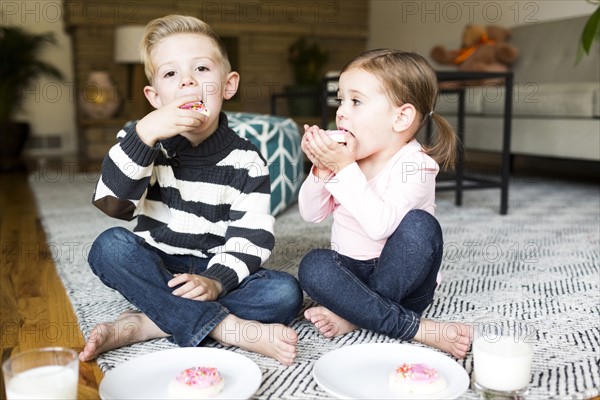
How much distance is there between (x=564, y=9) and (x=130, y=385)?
3.30m

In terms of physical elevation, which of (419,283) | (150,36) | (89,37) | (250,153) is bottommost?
(419,283)

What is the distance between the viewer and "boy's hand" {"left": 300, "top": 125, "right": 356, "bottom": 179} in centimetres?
94

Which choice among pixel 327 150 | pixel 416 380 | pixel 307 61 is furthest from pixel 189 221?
pixel 307 61

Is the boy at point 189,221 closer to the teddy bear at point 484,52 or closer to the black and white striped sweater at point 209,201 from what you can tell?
the black and white striped sweater at point 209,201

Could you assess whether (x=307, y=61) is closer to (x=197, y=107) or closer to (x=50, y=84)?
(x=50, y=84)

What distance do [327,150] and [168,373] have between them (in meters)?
0.40

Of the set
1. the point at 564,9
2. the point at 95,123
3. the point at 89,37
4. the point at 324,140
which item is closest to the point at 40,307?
the point at 324,140

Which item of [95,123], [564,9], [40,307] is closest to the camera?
[40,307]

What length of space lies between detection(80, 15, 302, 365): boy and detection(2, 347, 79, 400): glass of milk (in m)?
0.20

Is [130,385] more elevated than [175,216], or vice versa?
[175,216]

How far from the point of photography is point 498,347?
77cm

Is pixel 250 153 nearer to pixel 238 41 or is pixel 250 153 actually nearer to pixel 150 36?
pixel 150 36

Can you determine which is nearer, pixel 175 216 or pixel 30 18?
pixel 175 216

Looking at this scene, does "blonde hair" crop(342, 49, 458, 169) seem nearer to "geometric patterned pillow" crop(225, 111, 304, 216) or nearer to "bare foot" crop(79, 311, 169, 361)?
"bare foot" crop(79, 311, 169, 361)
